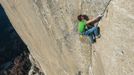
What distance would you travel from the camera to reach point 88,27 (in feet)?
47.8

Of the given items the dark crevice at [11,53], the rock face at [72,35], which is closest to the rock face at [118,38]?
the rock face at [72,35]

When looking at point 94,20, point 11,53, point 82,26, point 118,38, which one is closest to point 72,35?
point 82,26

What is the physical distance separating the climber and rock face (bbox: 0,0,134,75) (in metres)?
0.25

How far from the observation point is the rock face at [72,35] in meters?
12.6

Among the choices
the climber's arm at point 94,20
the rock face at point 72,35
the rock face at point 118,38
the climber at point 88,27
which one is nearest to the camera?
the rock face at point 118,38

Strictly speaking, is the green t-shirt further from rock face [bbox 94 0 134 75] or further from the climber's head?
rock face [bbox 94 0 134 75]

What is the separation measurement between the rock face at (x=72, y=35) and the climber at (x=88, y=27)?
0.83 ft

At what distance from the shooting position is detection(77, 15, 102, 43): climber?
1408 cm

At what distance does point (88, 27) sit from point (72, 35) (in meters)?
2.06

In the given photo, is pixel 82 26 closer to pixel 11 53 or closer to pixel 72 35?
pixel 72 35

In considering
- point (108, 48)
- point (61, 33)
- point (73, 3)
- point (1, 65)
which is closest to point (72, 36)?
point (61, 33)

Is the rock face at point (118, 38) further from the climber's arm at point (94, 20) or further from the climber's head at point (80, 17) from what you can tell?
the climber's head at point (80, 17)

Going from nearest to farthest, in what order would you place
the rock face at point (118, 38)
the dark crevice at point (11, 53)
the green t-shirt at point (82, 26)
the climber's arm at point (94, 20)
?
the rock face at point (118, 38) < the climber's arm at point (94, 20) < the green t-shirt at point (82, 26) < the dark crevice at point (11, 53)

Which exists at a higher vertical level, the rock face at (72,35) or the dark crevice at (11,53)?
the rock face at (72,35)
